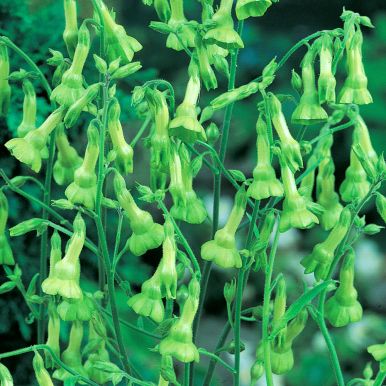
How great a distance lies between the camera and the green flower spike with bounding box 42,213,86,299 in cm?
139

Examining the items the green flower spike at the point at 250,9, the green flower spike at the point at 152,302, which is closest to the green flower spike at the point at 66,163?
the green flower spike at the point at 152,302

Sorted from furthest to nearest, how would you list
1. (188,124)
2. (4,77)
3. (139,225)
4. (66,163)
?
(66,163) → (4,77) → (139,225) → (188,124)

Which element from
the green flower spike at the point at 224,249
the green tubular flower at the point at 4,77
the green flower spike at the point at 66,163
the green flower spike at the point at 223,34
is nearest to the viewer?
the green flower spike at the point at 223,34

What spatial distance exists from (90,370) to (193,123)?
1.72 ft

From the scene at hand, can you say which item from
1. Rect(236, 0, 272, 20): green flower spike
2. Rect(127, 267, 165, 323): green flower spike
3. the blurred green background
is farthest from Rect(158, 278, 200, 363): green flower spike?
the blurred green background

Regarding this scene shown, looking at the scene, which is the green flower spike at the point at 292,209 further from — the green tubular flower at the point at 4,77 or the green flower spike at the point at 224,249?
the green tubular flower at the point at 4,77

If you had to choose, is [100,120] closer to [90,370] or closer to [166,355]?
[166,355]

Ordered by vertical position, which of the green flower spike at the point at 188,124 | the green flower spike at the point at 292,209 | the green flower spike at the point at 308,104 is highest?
the green flower spike at the point at 308,104

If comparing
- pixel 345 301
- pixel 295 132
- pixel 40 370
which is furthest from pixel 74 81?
pixel 295 132

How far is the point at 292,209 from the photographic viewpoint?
1.38 m

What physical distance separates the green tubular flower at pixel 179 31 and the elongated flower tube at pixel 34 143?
204 mm

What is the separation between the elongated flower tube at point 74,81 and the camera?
4.57ft

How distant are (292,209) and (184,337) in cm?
24

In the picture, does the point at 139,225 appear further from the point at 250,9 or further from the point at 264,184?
the point at 250,9
